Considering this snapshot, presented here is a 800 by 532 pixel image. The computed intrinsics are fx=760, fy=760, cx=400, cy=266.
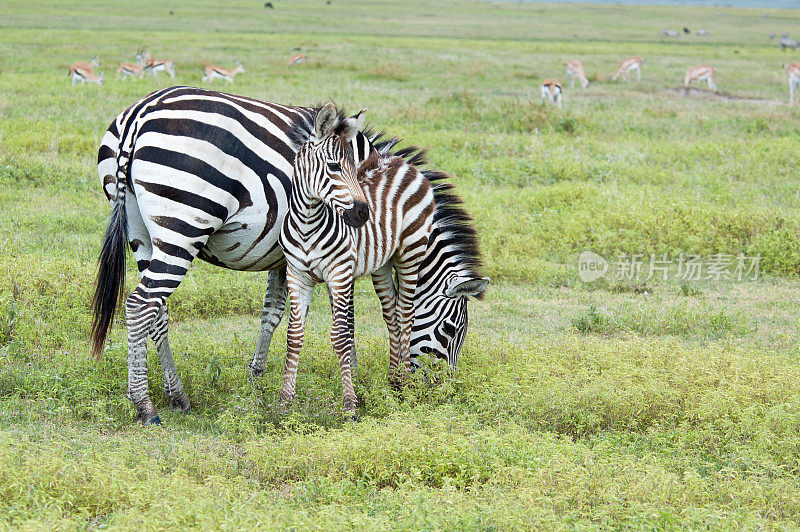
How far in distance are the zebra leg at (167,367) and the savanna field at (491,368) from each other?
0.46ft

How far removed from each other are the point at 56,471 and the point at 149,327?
1.70 metres

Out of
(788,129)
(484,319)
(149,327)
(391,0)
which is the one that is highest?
(391,0)

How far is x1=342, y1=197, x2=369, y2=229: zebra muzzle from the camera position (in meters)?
5.63

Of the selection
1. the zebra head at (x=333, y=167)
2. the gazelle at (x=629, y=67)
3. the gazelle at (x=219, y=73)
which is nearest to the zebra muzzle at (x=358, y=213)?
the zebra head at (x=333, y=167)

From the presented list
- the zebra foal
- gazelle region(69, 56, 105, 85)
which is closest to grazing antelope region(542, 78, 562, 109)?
gazelle region(69, 56, 105, 85)

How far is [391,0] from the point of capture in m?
90.1

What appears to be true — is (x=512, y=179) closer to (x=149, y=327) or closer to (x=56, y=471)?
(x=149, y=327)

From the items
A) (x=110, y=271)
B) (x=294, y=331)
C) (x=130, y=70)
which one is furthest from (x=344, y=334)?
(x=130, y=70)

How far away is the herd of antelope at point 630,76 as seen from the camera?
23.0 meters

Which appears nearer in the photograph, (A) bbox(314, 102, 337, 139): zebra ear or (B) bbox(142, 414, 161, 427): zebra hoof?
(A) bbox(314, 102, 337, 139): zebra ear

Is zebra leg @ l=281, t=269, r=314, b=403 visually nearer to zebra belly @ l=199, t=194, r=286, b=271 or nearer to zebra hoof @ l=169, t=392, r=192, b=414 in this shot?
zebra belly @ l=199, t=194, r=286, b=271

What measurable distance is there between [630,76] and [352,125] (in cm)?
2892

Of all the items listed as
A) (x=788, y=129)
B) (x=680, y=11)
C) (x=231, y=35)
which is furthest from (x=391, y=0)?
(x=788, y=129)
